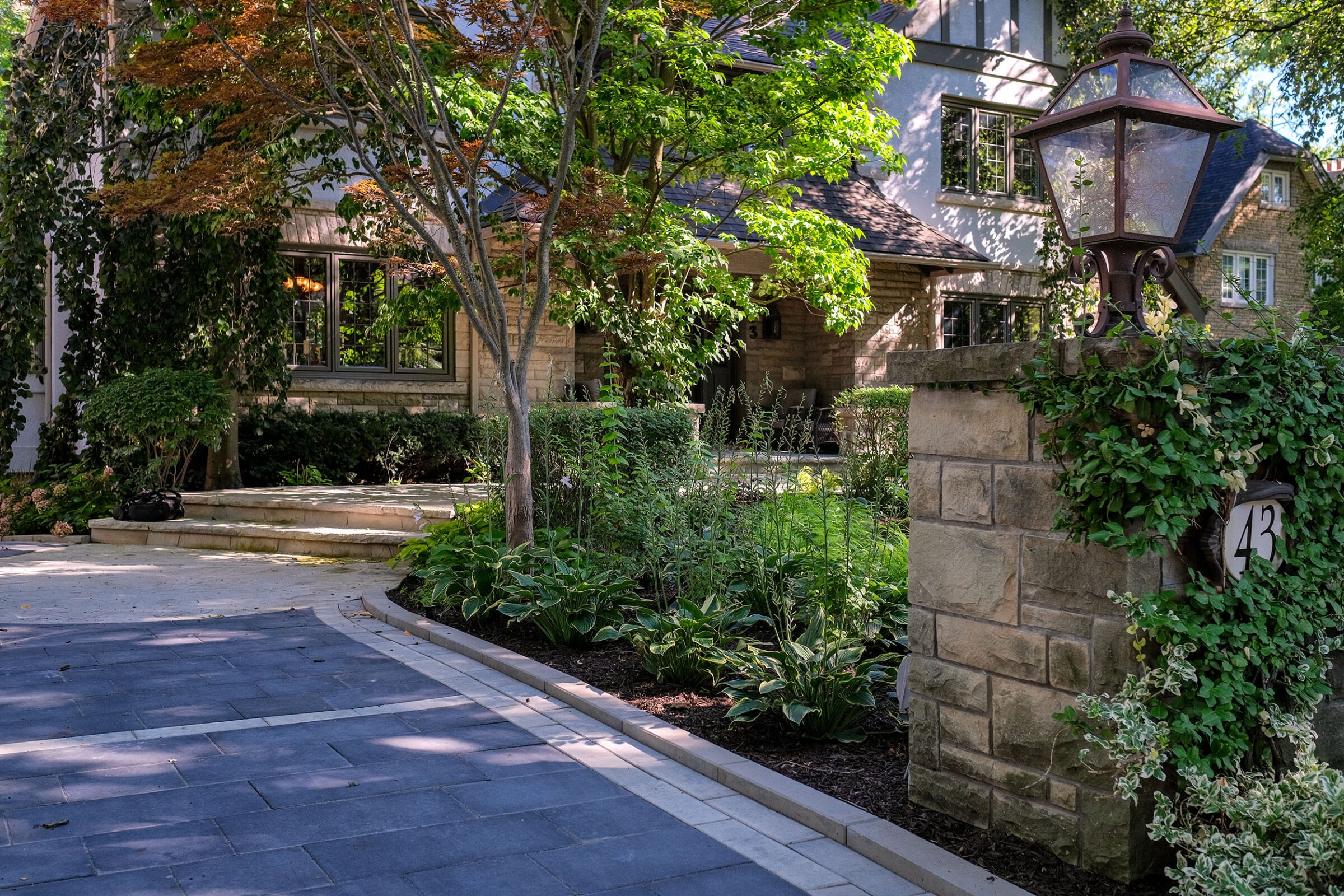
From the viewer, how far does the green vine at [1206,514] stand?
2.85 metres

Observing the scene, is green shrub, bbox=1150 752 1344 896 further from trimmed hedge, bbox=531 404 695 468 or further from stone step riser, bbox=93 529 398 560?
stone step riser, bbox=93 529 398 560

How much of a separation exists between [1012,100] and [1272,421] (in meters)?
17.3

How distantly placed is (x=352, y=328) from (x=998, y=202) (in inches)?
428

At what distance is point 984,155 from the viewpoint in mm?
18672

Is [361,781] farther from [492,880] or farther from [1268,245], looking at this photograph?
[1268,245]

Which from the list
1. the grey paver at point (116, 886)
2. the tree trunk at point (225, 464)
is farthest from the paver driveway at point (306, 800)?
the tree trunk at point (225, 464)

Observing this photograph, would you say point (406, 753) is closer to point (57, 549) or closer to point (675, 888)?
point (675, 888)

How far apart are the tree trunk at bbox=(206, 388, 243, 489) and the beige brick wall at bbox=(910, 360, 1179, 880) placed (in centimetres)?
1074

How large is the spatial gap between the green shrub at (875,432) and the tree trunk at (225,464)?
6.97 meters

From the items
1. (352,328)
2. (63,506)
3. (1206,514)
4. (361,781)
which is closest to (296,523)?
(63,506)

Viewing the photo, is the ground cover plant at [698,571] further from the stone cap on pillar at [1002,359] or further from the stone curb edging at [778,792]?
the stone cap on pillar at [1002,359]

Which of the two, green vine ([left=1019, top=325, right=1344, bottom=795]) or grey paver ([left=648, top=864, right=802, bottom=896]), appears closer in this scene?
green vine ([left=1019, top=325, right=1344, bottom=795])

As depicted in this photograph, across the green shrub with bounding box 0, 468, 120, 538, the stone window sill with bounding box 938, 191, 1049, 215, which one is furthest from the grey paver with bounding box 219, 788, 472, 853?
the stone window sill with bounding box 938, 191, 1049, 215

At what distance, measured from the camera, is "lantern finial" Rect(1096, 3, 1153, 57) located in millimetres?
3395
